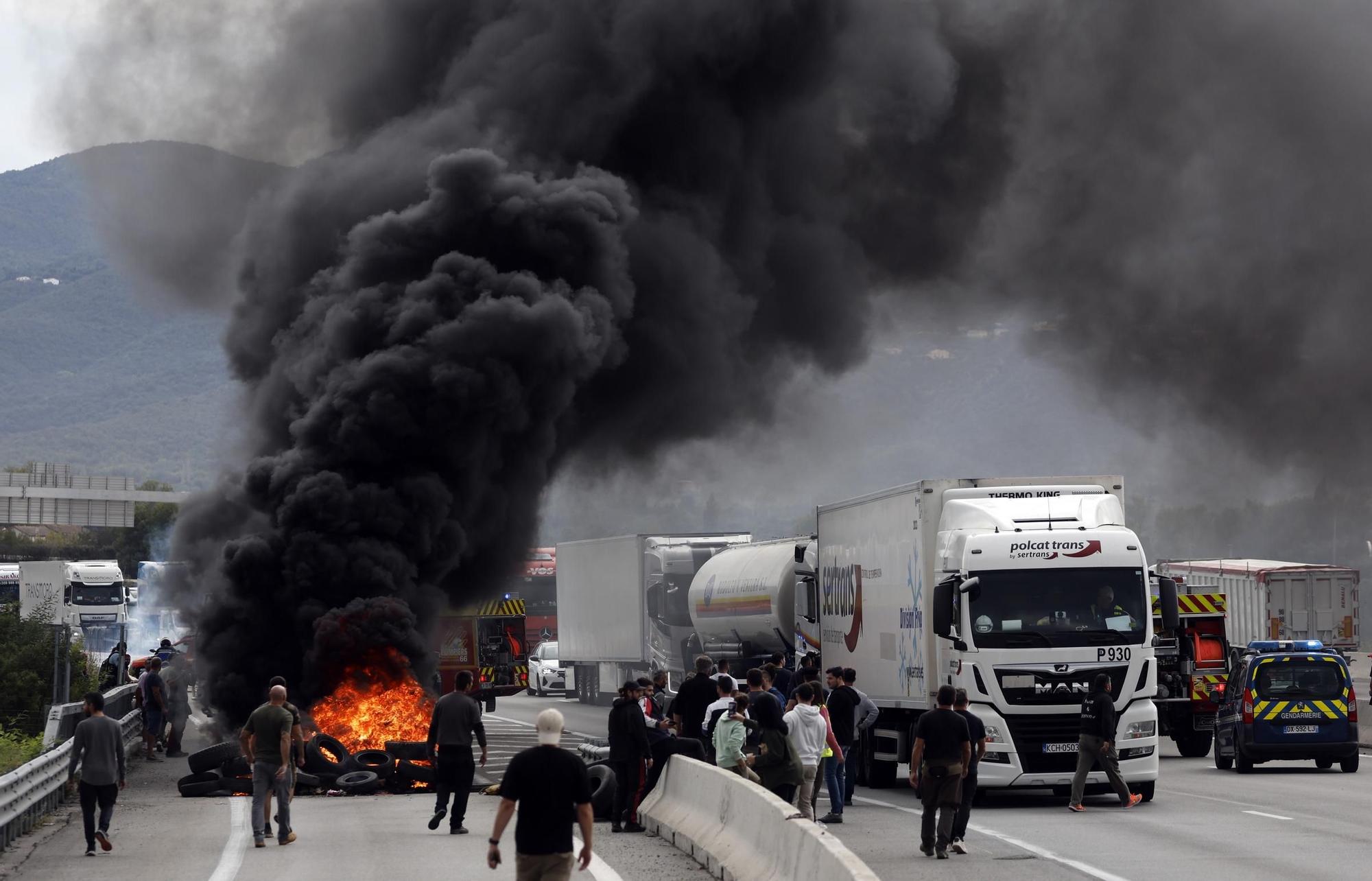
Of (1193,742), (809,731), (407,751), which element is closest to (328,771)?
(407,751)

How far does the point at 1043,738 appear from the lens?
19125mm

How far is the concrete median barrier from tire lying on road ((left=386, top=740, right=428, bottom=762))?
18.6 ft

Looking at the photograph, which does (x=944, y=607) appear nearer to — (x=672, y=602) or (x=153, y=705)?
(x=153, y=705)

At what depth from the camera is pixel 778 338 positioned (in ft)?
122

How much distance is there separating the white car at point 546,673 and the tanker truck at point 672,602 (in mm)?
5112

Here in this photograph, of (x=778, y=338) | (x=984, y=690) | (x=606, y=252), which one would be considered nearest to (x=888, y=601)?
(x=984, y=690)

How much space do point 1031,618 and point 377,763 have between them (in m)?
8.36

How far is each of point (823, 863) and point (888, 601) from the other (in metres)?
11.8

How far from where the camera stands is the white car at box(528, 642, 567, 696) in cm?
5400

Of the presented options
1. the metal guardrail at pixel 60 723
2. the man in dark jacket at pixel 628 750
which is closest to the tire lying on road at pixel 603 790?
the man in dark jacket at pixel 628 750

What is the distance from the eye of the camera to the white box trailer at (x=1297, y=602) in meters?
50.5

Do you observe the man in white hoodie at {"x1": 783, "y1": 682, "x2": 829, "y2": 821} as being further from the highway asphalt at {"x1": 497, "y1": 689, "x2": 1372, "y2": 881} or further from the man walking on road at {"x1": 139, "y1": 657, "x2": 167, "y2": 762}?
the man walking on road at {"x1": 139, "y1": 657, "x2": 167, "y2": 762}

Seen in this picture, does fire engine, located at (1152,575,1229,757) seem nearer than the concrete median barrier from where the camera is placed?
No

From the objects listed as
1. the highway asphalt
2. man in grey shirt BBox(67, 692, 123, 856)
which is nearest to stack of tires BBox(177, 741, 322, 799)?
man in grey shirt BBox(67, 692, 123, 856)
